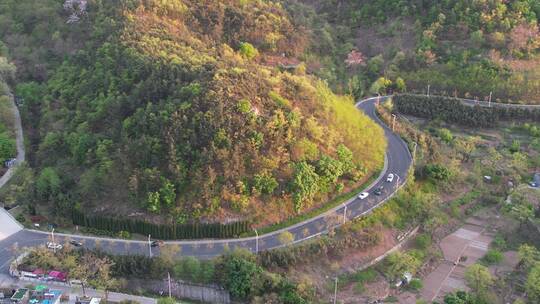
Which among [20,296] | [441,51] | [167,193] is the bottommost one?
[20,296]

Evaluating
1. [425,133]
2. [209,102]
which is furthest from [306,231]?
[425,133]

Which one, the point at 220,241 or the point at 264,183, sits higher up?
the point at 264,183

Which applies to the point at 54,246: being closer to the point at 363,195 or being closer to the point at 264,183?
the point at 264,183

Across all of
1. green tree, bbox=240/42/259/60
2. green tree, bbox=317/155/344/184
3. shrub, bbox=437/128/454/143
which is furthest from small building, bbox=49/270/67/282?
shrub, bbox=437/128/454/143

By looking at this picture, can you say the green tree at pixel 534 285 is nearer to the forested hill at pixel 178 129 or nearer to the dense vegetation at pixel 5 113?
the forested hill at pixel 178 129

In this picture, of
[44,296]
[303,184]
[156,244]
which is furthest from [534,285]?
[44,296]

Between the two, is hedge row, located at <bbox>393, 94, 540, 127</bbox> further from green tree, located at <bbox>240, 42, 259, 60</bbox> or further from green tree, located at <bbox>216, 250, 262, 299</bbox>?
green tree, located at <bbox>216, 250, 262, 299</bbox>

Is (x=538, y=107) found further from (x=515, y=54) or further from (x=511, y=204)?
(x=511, y=204)

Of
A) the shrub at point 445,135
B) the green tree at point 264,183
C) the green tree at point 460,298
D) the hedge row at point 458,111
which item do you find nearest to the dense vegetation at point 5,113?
the green tree at point 264,183
